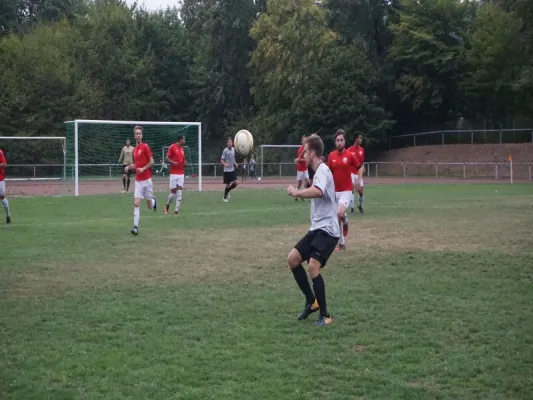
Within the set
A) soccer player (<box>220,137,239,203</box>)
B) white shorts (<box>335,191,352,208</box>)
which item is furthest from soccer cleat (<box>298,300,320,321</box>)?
soccer player (<box>220,137,239,203</box>)

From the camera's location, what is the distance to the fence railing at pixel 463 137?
49469mm

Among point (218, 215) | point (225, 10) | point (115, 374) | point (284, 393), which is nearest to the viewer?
point (284, 393)

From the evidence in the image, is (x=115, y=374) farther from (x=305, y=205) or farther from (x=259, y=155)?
(x=259, y=155)

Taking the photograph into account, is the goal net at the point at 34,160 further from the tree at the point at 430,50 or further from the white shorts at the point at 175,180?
the tree at the point at 430,50

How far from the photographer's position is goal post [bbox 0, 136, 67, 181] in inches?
1596

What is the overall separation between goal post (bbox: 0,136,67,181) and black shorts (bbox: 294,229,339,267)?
33.9 m

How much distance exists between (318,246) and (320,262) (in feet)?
0.63

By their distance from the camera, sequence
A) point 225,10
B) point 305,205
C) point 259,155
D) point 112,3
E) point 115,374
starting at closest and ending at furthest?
point 115,374
point 305,205
point 259,155
point 225,10
point 112,3

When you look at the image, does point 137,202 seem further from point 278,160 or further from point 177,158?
point 278,160

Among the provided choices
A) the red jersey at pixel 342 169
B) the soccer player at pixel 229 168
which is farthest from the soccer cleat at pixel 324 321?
the soccer player at pixel 229 168

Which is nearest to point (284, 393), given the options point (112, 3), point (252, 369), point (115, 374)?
point (252, 369)

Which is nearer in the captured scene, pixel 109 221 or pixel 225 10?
pixel 109 221

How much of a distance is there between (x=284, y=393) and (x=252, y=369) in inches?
25.7

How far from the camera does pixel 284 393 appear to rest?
6055mm
